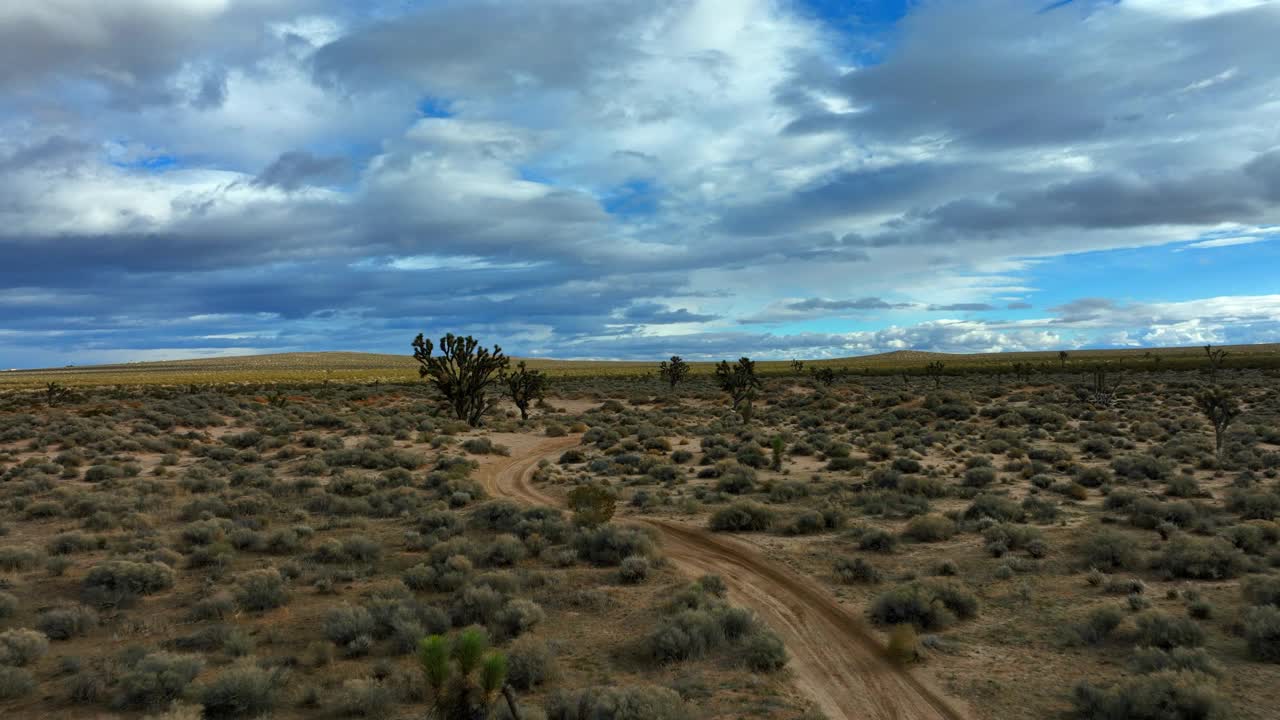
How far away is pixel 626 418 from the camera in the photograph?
155 ft

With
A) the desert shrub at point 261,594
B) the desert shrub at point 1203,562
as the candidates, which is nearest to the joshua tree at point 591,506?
the desert shrub at point 261,594

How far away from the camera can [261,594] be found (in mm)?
12133

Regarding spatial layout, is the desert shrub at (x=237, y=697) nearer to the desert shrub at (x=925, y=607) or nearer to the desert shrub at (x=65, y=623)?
the desert shrub at (x=65, y=623)

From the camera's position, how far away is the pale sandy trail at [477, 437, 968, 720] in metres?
8.96

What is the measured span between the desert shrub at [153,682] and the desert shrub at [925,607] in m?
10.6

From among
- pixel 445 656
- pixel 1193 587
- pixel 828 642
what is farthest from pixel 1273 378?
pixel 445 656

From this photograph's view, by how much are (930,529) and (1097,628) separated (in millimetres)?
5915

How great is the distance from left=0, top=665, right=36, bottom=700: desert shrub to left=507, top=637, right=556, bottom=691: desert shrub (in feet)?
21.1

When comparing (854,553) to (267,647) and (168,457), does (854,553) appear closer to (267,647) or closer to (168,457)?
(267,647)

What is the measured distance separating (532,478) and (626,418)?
818 inches

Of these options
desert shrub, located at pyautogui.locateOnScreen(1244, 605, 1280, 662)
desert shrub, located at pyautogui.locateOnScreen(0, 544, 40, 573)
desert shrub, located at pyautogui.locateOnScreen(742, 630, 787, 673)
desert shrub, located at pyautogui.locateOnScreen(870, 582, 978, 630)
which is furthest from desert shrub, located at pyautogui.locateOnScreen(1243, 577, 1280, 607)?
desert shrub, located at pyautogui.locateOnScreen(0, 544, 40, 573)

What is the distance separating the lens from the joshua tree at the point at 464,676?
6406 mm

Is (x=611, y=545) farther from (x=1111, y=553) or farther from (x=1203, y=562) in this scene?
(x=1203, y=562)

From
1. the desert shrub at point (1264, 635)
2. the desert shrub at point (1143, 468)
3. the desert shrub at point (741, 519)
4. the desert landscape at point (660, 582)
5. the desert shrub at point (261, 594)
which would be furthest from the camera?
the desert shrub at point (1143, 468)
